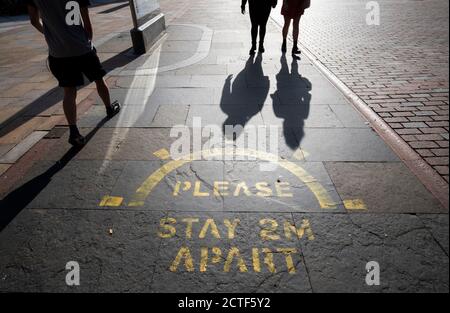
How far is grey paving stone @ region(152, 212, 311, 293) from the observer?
2.33 meters

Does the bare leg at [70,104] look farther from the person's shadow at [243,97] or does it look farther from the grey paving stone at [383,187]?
the grey paving stone at [383,187]

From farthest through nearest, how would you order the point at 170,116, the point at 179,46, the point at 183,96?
the point at 179,46
the point at 183,96
the point at 170,116

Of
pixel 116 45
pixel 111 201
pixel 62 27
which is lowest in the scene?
pixel 111 201

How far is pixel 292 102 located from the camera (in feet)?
17.5

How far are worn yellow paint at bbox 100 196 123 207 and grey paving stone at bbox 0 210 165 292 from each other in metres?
0.12

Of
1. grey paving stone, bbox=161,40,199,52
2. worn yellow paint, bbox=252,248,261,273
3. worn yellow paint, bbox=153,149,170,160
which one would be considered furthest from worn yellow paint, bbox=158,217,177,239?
grey paving stone, bbox=161,40,199,52

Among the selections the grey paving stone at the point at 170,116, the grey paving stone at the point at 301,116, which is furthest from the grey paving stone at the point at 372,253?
the grey paving stone at the point at 170,116

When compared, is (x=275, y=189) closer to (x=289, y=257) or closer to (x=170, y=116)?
(x=289, y=257)

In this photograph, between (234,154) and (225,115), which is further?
(225,115)

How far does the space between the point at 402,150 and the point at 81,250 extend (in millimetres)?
4010

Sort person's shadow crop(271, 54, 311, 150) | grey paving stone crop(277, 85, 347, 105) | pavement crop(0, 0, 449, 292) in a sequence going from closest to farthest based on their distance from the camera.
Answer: pavement crop(0, 0, 449, 292) < person's shadow crop(271, 54, 311, 150) < grey paving stone crop(277, 85, 347, 105)

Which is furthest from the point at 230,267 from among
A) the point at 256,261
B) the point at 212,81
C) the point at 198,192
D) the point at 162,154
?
the point at 212,81

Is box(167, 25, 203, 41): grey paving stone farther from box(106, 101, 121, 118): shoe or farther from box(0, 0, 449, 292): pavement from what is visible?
box(106, 101, 121, 118): shoe

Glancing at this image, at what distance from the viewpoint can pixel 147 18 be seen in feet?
30.2
